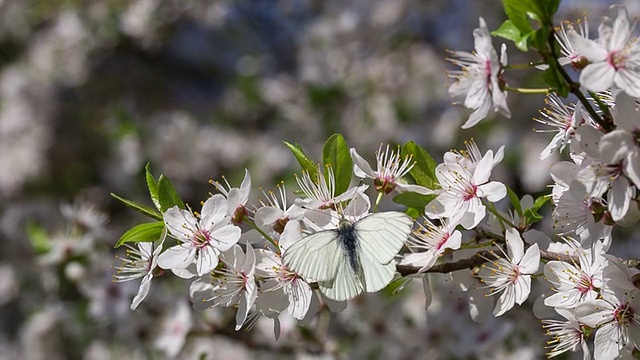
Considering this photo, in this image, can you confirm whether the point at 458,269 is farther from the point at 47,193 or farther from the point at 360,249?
the point at 47,193

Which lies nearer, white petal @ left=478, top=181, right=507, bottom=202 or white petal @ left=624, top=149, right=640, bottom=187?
white petal @ left=624, top=149, right=640, bottom=187

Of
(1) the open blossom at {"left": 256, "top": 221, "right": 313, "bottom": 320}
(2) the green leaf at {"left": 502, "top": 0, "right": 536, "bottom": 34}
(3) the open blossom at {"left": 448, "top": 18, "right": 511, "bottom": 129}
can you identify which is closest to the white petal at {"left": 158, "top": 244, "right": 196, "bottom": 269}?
(1) the open blossom at {"left": 256, "top": 221, "right": 313, "bottom": 320}

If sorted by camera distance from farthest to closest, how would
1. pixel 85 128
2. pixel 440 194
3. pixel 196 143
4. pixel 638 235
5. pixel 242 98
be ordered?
pixel 85 128, pixel 242 98, pixel 196 143, pixel 638 235, pixel 440 194

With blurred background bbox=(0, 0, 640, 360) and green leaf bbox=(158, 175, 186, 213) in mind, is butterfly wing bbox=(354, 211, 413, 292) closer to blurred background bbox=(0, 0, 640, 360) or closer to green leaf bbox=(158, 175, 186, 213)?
green leaf bbox=(158, 175, 186, 213)

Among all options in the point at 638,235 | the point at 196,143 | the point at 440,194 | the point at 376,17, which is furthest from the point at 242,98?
the point at 440,194

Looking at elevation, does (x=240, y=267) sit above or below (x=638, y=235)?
above

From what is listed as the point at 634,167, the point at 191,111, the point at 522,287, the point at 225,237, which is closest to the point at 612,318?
the point at 522,287
